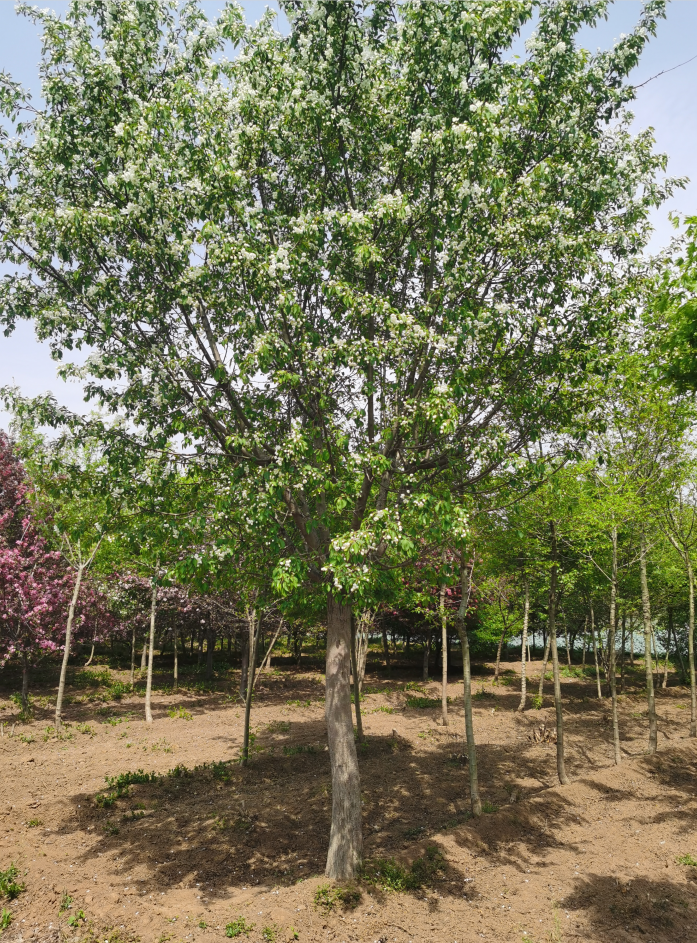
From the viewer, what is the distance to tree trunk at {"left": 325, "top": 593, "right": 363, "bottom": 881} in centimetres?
904

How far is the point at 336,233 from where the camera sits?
9.02 m

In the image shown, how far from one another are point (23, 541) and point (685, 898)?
2242 centimetres

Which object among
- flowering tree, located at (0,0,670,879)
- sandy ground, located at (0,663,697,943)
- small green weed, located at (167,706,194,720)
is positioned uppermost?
flowering tree, located at (0,0,670,879)

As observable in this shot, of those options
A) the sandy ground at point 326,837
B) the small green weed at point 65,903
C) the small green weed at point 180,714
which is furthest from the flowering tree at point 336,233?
the small green weed at point 180,714

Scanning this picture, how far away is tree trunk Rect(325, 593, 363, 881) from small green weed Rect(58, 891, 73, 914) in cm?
372

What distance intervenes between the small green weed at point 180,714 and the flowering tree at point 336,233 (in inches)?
575

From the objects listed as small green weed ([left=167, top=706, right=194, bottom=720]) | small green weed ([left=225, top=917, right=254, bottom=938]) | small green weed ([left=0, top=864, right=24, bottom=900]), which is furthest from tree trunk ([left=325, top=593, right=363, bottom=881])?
small green weed ([left=167, top=706, right=194, bottom=720])

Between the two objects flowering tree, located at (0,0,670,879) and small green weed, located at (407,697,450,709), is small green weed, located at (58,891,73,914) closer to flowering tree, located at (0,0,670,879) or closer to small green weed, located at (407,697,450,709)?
flowering tree, located at (0,0,670,879)

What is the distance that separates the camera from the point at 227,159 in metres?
8.39

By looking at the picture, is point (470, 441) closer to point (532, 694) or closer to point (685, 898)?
point (685, 898)

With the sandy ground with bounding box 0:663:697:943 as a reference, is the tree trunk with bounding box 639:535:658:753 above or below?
above

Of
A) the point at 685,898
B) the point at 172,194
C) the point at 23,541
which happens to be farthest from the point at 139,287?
the point at 23,541

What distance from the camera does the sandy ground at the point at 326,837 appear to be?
7828mm

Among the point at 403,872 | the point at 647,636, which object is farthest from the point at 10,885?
the point at 647,636
